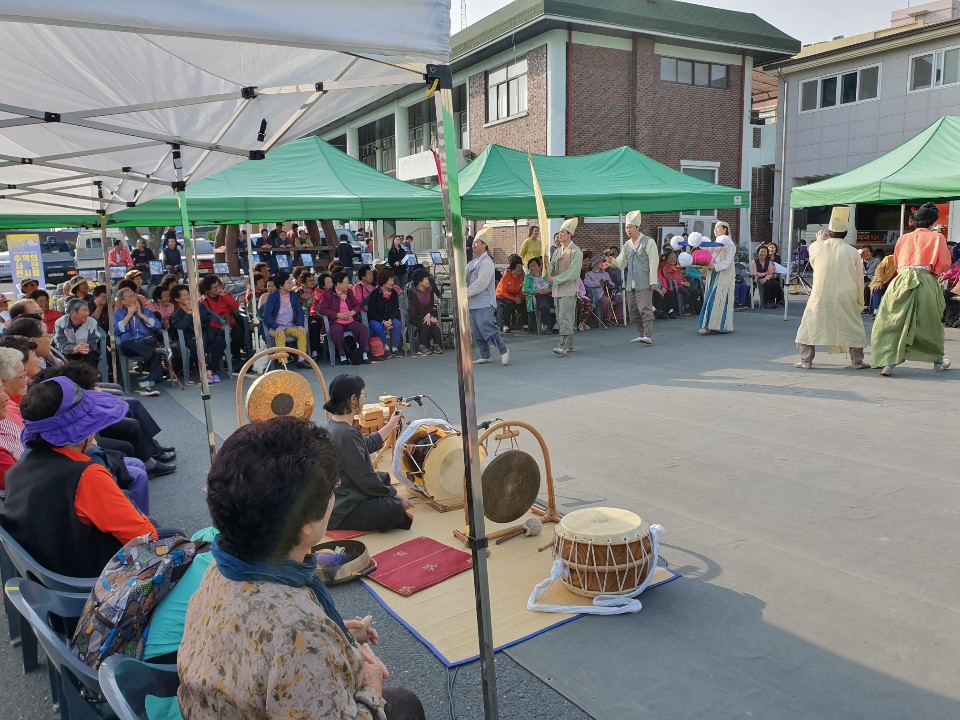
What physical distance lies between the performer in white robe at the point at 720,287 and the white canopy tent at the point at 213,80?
28.1ft

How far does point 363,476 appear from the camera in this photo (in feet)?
14.4

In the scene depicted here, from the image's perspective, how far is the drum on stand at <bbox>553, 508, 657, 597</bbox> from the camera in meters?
3.41

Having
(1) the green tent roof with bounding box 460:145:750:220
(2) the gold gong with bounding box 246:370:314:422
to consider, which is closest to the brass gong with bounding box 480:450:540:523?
(2) the gold gong with bounding box 246:370:314:422

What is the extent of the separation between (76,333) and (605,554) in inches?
294

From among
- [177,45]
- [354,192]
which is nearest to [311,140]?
[354,192]

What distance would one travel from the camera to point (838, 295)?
861 cm

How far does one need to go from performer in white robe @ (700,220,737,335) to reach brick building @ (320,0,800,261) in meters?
8.63

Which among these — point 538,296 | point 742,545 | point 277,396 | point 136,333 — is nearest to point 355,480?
point 277,396

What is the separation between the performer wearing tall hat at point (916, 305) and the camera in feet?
26.6

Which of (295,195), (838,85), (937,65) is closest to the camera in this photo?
(295,195)

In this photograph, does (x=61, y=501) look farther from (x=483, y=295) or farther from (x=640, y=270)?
(x=640, y=270)

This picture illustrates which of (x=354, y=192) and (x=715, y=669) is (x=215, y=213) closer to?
(x=354, y=192)

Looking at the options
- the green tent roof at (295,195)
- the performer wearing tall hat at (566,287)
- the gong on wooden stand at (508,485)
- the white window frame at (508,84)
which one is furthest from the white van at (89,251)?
the gong on wooden stand at (508,485)

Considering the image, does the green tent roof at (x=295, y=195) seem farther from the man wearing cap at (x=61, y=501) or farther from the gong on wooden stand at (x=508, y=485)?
the man wearing cap at (x=61, y=501)
